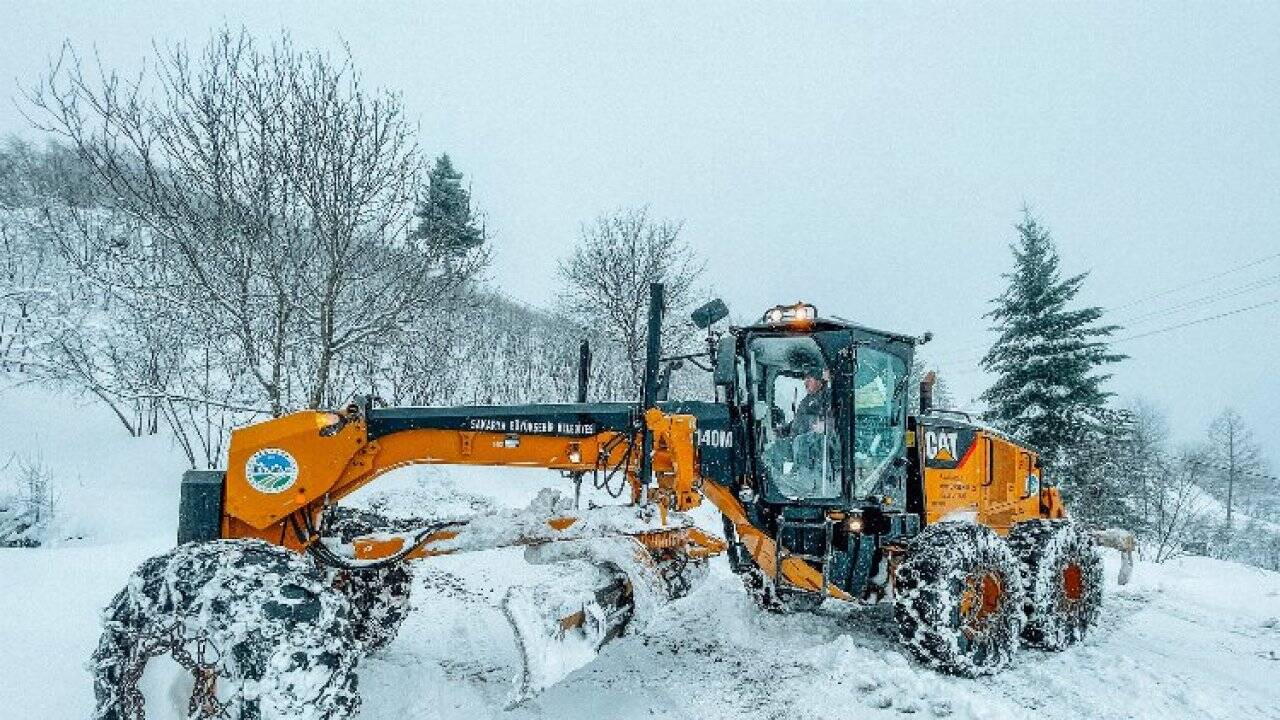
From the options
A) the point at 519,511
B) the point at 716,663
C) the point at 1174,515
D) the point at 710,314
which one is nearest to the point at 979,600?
the point at 716,663

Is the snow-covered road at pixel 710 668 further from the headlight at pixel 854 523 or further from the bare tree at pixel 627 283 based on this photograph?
the bare tree at pixel 627 283

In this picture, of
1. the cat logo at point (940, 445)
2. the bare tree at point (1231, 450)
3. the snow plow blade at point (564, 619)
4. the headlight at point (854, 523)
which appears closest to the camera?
the snow plow blade at point (564, 619)

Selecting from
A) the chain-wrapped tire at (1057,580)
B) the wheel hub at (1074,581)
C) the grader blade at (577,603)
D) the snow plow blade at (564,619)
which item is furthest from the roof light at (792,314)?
the wheel hub at (1074,581)

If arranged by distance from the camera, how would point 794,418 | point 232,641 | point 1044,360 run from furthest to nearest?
point 1044,360 < point 794,418 < point 232,641

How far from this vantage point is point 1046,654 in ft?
21.1

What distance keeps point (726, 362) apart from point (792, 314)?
1107 mm

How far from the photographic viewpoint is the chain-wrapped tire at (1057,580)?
6520 mm

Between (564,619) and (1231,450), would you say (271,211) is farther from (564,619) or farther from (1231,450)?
(1231,450)

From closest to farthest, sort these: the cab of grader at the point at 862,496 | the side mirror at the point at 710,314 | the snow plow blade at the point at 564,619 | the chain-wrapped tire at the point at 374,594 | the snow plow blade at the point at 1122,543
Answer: the snow plow blade at the point at 564,619
the side mirror at the point at 710,314
the chain-wrapped tire at the point at 374,594
the cab of grader at the point at 862,496
the snow plow blade at the point at 1122,543

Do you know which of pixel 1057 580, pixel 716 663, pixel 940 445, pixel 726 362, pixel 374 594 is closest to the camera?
pixel 726 362

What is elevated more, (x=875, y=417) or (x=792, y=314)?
(x=792, y=314)

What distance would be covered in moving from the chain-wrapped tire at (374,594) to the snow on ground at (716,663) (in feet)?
0.55

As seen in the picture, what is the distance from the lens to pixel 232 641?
128 inches

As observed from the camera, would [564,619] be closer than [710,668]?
Yes
